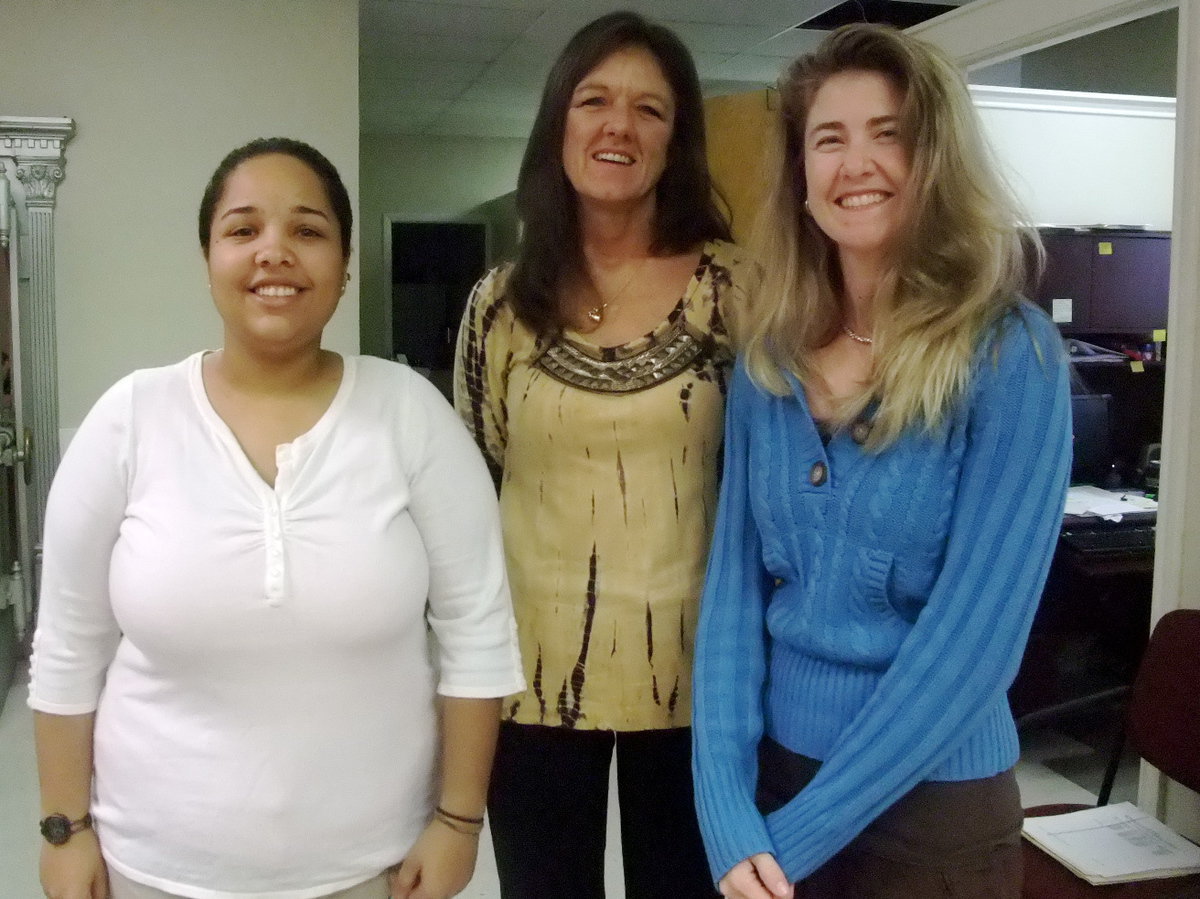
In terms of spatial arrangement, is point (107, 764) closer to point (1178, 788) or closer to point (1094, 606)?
point (1178, 788)

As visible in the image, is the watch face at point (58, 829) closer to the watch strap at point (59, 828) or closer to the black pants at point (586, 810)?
the watch strap at point (59, 828)

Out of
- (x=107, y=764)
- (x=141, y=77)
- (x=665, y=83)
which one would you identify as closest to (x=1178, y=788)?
(x=665, y=83)

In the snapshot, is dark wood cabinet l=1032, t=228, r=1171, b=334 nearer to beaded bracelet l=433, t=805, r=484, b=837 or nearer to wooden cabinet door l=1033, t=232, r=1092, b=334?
wooden cabinet door l=1033, t=232, r=1092, b=334

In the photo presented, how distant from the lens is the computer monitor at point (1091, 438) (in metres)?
3.31

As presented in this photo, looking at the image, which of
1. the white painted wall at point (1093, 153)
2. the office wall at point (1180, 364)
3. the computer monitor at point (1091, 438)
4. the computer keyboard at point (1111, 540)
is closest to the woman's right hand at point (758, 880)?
the office wall at point (1180, 364)

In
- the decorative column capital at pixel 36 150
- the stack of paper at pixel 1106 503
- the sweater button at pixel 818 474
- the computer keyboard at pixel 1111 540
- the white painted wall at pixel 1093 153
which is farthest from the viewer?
the decorative column capital at pixel 36 150

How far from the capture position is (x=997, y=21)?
102 inches

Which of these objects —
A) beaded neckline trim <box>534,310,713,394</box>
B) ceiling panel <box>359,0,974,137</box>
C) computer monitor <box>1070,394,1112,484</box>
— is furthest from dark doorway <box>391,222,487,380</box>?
beaded neckline trim <box>534,310,713,394</box>

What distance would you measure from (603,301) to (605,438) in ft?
0.72

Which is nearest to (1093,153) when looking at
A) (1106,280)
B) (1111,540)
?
(1106,280)

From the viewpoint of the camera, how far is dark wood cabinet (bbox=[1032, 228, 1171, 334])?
3416 mm

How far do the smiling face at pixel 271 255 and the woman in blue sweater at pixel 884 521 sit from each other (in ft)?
1.67

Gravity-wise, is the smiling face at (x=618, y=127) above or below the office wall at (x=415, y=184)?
below

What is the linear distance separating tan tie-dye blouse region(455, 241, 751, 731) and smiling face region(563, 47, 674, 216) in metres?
0.18
